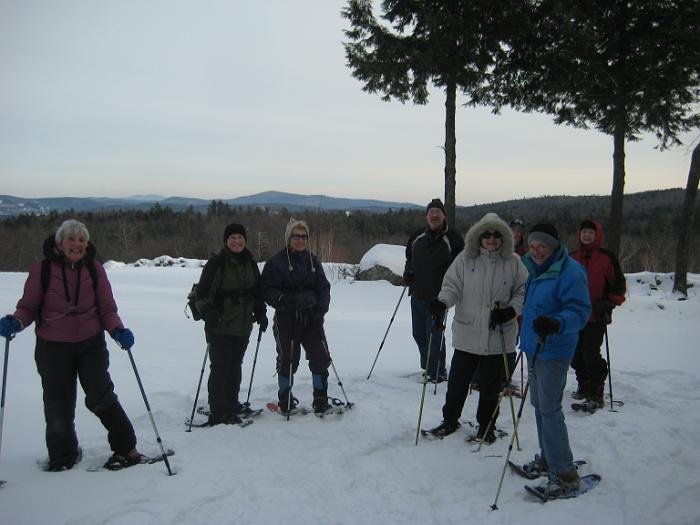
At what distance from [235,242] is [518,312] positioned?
258 cm

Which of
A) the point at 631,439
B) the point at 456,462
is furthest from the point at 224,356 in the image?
the point at 631,439

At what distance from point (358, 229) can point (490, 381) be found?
183 ft

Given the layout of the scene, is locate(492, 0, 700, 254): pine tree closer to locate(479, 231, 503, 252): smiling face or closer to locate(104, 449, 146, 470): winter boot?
locate(479, 231, 503, 252): smiling face

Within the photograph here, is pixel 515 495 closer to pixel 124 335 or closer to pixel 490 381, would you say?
pixel 490 381

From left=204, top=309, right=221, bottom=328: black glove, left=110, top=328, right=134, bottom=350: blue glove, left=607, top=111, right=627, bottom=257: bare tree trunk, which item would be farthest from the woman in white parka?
left=607, top=111, right=627, bottom=257: bare tree trunk

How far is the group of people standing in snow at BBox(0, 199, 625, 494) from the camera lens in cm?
335

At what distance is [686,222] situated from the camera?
11.9 meters

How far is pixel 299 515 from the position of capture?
3.09 meters

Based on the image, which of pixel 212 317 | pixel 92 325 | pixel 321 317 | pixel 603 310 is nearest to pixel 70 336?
pixel 92 325

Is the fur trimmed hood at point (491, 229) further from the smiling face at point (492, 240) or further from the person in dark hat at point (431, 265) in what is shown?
the person in dark hat at point (431, 265)

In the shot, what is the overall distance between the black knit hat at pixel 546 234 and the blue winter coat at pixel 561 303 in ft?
0.21

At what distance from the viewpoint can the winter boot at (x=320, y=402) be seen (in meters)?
4.76

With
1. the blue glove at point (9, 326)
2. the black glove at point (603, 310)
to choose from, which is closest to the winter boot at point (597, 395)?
the black glove at point (603, 310)

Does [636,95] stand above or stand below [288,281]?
above
